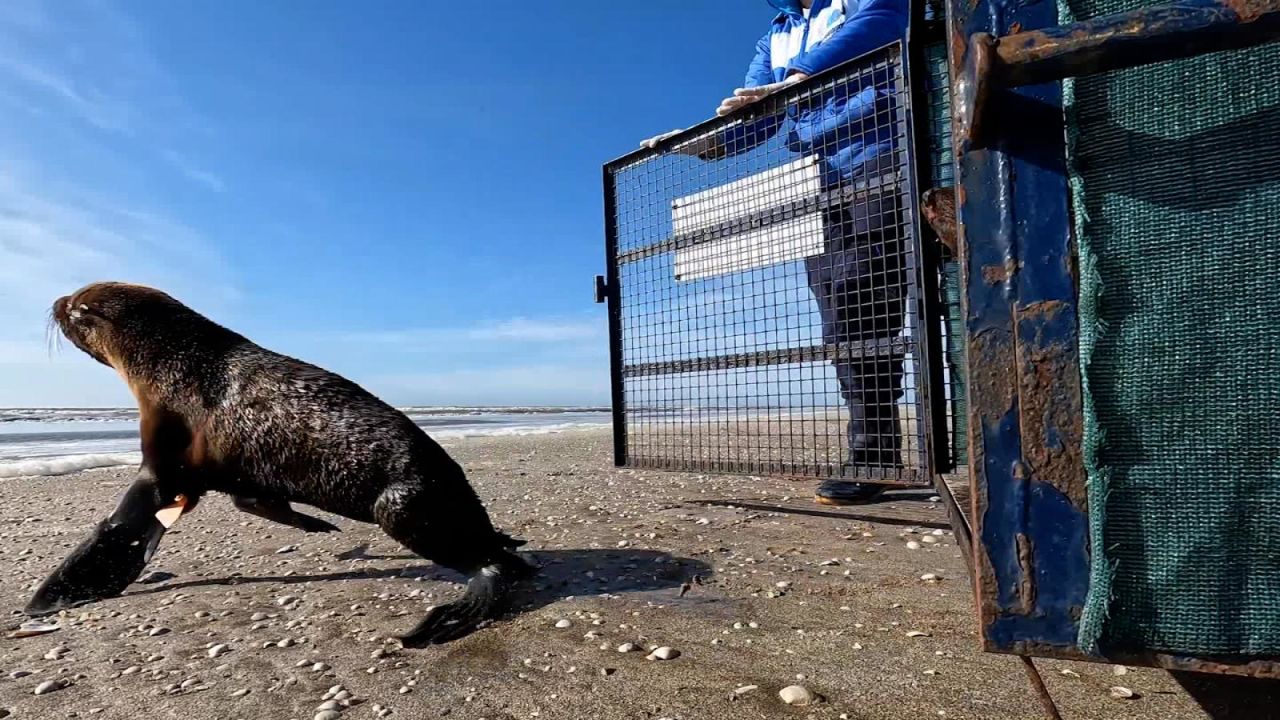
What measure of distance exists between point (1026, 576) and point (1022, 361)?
37cm

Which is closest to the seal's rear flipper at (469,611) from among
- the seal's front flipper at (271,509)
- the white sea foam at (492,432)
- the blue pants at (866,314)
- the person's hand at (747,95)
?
the seal's front flipper at (271,509)

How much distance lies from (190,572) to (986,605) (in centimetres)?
446

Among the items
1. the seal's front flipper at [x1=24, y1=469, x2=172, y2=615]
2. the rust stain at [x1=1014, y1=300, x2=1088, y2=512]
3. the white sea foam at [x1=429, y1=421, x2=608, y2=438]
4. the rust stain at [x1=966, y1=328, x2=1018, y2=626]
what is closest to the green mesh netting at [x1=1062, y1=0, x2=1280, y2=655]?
the rust stain at [x1=1014, y1=300, x2=1088, y2=512]

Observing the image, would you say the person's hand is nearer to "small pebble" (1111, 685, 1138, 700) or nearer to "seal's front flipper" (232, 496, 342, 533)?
"small pebble" (1111, 685, 1138, 700)

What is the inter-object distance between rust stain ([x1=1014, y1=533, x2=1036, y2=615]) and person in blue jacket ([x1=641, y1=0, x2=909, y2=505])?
261cm

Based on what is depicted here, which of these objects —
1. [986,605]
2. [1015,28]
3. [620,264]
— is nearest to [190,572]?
[620,264]

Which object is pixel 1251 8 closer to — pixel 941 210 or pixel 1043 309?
pixel 1043 309

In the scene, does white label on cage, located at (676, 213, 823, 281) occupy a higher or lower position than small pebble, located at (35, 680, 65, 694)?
higher

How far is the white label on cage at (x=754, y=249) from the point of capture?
4.18 metres

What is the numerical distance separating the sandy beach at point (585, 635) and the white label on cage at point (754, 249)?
1.73m

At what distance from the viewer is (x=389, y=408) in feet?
13.0

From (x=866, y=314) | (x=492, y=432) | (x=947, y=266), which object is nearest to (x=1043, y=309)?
(x=947, y=266)

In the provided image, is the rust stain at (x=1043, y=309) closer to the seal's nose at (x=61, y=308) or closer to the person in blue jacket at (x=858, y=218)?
the person in blue jacket at (x=858, y=218)

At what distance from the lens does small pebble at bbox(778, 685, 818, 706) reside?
2027 millimetres
